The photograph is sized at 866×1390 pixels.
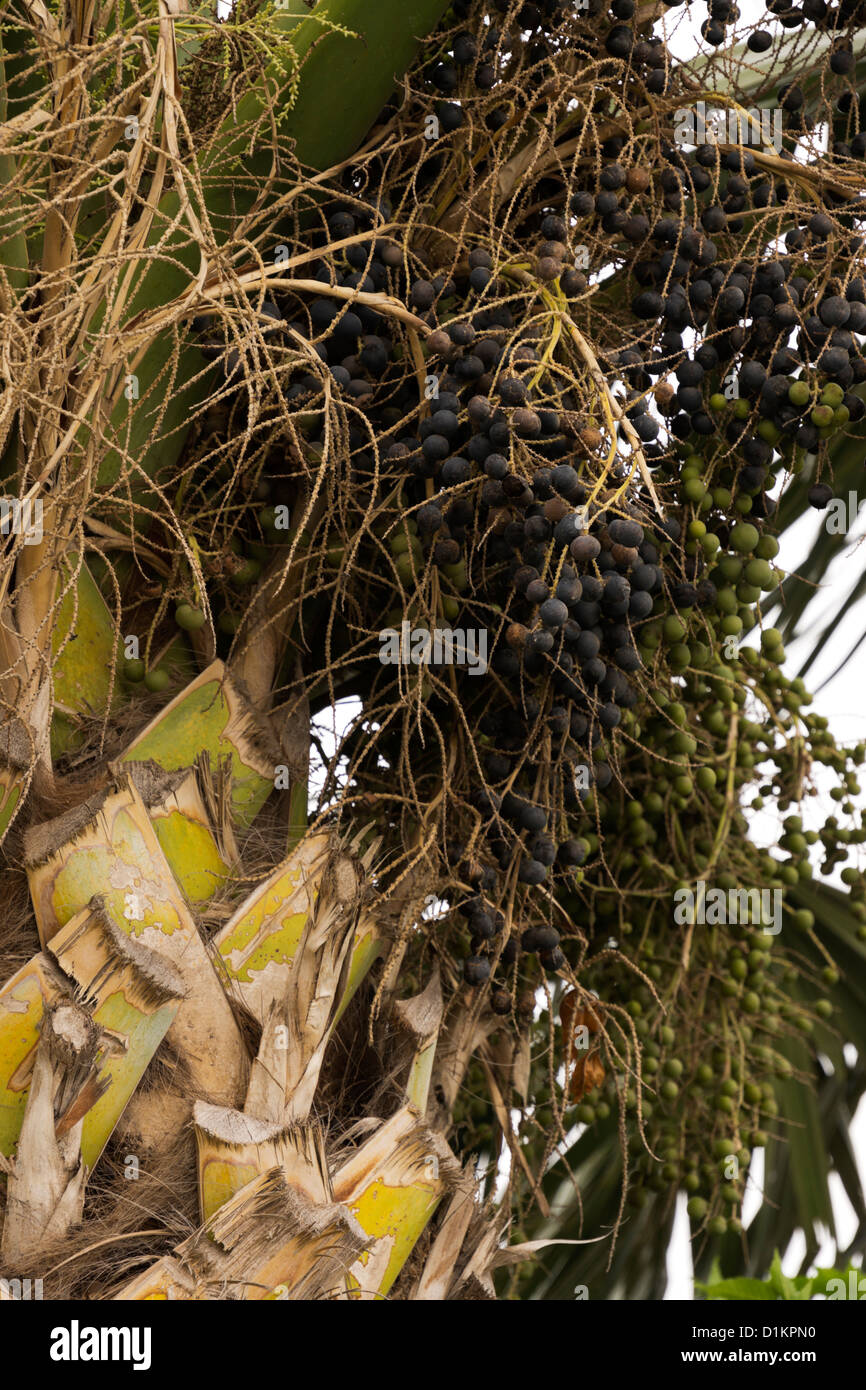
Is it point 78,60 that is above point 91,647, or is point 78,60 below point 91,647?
above

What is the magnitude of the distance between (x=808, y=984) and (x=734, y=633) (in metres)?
0.96

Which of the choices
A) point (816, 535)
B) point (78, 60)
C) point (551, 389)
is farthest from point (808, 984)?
point (78, 60)

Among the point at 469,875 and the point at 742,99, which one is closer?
the point at 469,875

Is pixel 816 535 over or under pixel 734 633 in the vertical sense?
over

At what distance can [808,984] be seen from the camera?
7.06 feet

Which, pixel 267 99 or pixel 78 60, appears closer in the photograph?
pixel 78 60

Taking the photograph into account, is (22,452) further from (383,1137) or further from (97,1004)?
(383,1137)

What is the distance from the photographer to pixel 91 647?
4.22 ft

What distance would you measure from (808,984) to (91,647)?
134 cm
